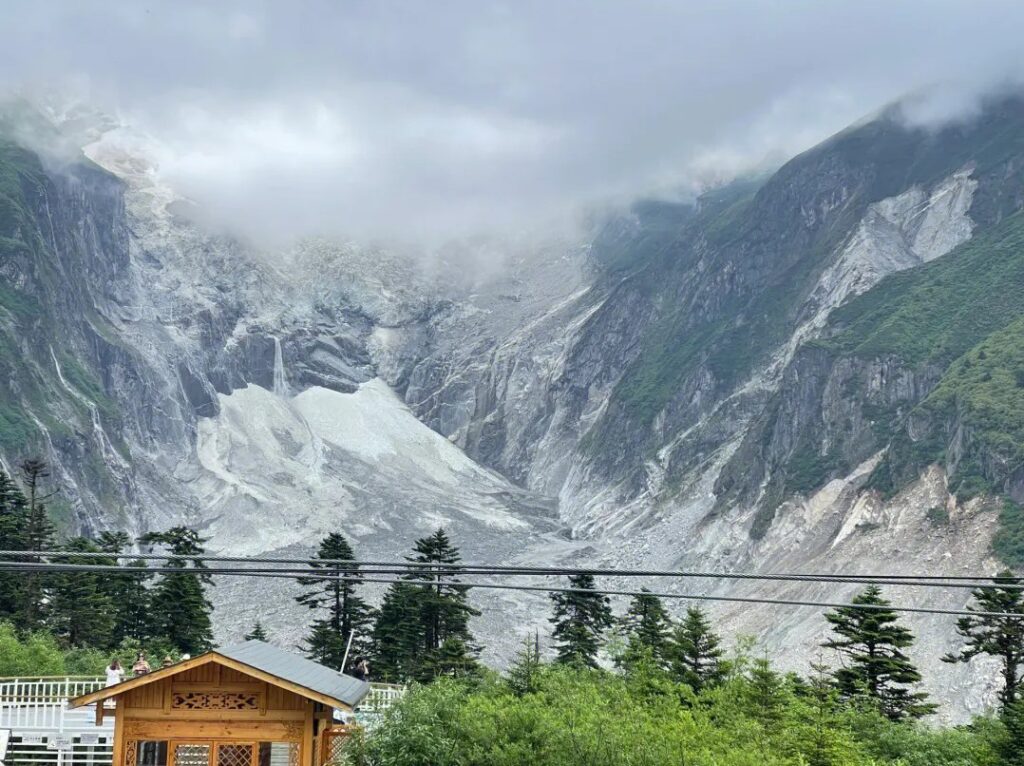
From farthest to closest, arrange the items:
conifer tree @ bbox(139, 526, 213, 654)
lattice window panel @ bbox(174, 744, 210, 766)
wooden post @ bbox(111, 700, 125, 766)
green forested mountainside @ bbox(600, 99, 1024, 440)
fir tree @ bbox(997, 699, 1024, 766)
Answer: green forested mountainside @ bbox(600, 99, 1024, 440)
conifer tree @ bbox(139, 526, 213, 654)
fir tree @ bbox(997, 699, 1024, 766)
lattice window panel @ bbox(174, 744, 210, 766)
wooden post @ bbox(111, 700, 125, 766)

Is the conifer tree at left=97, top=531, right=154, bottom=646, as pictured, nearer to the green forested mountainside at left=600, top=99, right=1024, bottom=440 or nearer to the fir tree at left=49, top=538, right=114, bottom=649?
the fir tree at left=49, top=538, right=114, bottom=649

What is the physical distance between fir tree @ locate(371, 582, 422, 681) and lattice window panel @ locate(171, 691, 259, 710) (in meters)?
29.9

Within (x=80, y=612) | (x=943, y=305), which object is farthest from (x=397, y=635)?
(x=943, y=305)

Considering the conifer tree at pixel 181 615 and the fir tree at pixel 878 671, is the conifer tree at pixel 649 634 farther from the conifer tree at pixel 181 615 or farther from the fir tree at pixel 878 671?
the conifer tree at pixel 181 615

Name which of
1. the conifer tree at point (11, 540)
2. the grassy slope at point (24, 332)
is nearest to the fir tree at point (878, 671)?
the conifer tree at point (11, 540)

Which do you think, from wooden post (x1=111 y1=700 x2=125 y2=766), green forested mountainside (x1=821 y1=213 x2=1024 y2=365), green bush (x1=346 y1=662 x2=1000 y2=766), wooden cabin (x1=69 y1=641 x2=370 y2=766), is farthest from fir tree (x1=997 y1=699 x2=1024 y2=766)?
green forested mountainside (x1=821 y1=213 x2=1024 y2=365)

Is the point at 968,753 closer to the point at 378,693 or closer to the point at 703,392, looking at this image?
the point at 378,693

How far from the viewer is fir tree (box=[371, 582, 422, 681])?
53562 millimetres

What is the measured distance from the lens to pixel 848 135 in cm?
17300

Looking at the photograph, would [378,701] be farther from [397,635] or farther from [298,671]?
[397,635]

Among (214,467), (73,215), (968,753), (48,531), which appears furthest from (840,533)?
(73,215)

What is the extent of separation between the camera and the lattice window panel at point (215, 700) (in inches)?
907

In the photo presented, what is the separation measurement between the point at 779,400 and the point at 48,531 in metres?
93.8

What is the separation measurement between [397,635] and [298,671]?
31.6 meters
